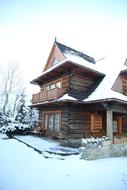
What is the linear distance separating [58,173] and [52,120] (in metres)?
9.13

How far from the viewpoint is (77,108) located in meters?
14.4

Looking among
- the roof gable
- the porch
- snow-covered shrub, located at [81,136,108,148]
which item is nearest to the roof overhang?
the roof gable

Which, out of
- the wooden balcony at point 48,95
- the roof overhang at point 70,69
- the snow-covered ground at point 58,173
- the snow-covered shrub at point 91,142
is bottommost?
the snow-covered ground at point 58,173

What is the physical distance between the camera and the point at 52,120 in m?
16.5

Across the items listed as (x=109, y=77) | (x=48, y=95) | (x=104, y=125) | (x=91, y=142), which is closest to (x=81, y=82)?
(x=109, y=77)

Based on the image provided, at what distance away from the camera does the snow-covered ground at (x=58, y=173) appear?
6.18m

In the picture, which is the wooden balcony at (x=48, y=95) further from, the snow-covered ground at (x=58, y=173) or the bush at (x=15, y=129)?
the snow-covered ground at (x=58, y=173)

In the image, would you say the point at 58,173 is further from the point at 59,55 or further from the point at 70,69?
the point at 59,55

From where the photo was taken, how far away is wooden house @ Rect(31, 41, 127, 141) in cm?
1364

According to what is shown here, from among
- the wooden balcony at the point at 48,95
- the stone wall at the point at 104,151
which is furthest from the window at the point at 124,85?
the wooden balcony at the point at 48,95

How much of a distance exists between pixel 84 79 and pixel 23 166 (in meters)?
9.87

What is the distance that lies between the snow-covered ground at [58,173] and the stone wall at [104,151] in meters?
0.43

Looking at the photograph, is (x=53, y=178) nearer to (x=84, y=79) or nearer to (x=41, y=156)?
(x=41, y=156)

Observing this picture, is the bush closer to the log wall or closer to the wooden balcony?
the wooden balcony
